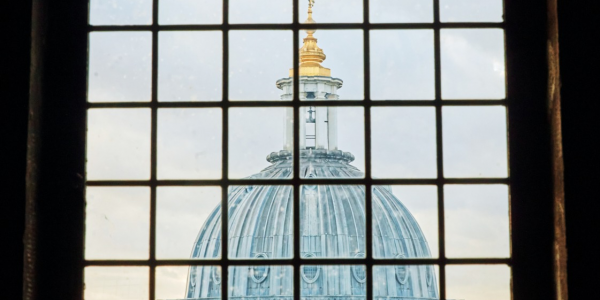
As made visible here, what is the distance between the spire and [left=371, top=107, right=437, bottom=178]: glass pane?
12.9 inches

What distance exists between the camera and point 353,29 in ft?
10.4

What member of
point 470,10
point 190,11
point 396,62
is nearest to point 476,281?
point 396,62

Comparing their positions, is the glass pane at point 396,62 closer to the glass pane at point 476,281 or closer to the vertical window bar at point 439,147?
the vertical window bar at point 439,147

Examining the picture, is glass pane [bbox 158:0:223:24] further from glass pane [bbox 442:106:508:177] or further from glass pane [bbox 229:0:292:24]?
glass pane [bbox 442:106:508:177]

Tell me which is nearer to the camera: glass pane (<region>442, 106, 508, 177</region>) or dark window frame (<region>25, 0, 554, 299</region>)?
dark window frame (<region>25, 0, 554, 299</region>)

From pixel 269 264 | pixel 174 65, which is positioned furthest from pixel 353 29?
pixel 269 264

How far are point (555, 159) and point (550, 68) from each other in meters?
0.29

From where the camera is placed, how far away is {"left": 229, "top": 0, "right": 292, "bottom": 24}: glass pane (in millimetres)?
3189

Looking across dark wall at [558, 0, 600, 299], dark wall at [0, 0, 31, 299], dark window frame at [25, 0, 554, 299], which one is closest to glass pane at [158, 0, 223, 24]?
dark window frame at [25, 0, 554, 299]

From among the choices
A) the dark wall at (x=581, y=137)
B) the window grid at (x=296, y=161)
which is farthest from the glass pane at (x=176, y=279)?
the dark wall at (x=581, y=137)

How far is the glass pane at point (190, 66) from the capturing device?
3148 mm

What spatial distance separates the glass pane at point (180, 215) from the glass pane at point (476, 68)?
32.4 inches

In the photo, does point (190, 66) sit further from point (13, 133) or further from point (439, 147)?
point (439, 147)

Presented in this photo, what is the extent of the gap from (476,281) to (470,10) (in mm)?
871
